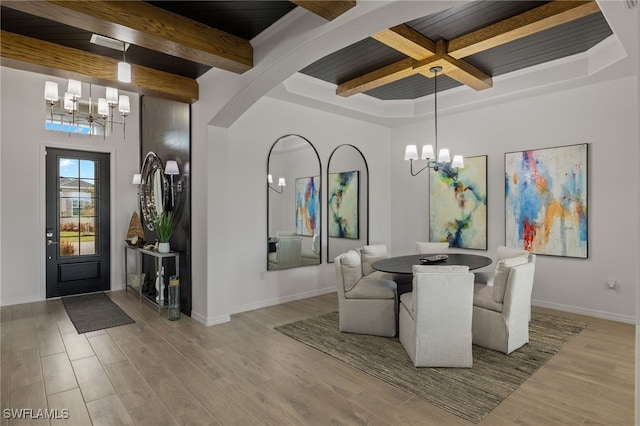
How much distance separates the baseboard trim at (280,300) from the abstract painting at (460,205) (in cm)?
203

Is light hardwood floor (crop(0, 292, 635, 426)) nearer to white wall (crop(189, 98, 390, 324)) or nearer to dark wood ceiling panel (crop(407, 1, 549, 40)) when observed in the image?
white wall (crop(189, 98, 390, 324))

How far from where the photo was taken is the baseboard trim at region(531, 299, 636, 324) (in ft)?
13.7

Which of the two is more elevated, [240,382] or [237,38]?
[237,38]

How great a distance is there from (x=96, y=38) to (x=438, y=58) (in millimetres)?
3316

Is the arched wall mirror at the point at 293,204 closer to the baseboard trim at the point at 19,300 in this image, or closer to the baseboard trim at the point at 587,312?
the baseboard trim at the point at 587,312

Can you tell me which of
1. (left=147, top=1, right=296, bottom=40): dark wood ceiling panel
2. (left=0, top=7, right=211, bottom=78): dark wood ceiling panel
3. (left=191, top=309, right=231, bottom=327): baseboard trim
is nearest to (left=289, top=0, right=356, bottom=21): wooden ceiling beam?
(left=147, top=1, right=296, bottom=40): dark wood ceiling panel

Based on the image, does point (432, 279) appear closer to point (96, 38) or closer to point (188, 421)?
point (188, 421)

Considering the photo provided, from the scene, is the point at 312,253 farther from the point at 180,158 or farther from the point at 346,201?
the point at 180,158

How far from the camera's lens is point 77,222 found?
5.63m

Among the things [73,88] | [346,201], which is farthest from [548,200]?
[73,88]

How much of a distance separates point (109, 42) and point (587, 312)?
612 cm

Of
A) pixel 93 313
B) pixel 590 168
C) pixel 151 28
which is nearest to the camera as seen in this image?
pixel 151 28

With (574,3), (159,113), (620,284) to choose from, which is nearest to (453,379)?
(620,284)

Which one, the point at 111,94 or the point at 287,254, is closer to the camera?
the point at 111,94
